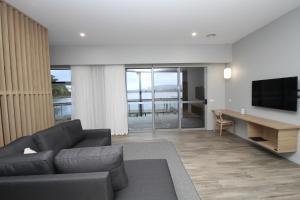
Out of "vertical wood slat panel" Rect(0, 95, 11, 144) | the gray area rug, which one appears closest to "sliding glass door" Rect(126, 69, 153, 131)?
the gray area rug

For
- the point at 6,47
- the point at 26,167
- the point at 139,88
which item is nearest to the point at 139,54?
the point at 139,88

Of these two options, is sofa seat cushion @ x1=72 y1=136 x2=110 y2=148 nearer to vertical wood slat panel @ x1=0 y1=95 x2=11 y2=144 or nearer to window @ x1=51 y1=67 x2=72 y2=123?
vertical wood slat panel @ x1=0 y1=95 x2=11 y2=144

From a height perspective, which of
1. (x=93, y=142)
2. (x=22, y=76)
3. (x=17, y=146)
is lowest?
(x=93, y=142)

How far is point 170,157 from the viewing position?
370 centimetres

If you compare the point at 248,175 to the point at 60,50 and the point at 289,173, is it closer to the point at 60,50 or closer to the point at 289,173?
the point at 289,173

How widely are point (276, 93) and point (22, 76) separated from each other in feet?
16.1

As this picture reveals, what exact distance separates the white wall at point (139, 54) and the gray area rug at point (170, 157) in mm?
2565

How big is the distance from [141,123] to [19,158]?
5365 millimetres

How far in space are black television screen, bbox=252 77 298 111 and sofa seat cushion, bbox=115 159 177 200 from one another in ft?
8.94

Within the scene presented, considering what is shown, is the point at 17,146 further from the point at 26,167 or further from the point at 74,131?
the point at 74,131

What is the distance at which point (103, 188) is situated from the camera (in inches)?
53.6

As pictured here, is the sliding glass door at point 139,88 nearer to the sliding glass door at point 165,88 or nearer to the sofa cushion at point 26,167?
the sliding glass door at point 165,88

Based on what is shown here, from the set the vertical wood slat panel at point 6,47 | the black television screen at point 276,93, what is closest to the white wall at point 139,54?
the black television screen at point 276,93

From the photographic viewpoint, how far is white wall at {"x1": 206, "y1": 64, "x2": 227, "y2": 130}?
230 inches
